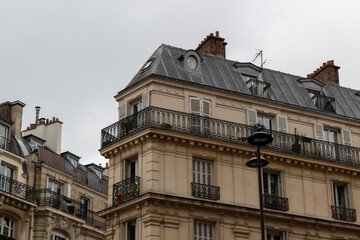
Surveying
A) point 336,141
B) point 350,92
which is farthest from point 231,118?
point 350,92

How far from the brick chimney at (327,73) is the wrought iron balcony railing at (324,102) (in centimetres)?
313

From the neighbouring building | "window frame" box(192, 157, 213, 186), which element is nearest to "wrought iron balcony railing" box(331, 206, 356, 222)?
"window frame" box(192, 157, 213, 186)

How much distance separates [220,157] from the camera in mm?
27328

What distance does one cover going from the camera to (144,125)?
26.8 metres

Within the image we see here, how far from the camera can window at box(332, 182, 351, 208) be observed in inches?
1156

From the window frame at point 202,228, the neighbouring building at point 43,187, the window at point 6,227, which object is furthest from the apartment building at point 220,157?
the window at point 6,227

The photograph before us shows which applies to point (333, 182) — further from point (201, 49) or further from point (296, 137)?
point (201, 49)

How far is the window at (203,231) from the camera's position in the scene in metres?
25.9

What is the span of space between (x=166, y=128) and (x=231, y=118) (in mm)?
3181

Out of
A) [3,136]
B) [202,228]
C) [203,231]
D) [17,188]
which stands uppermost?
[3,136]

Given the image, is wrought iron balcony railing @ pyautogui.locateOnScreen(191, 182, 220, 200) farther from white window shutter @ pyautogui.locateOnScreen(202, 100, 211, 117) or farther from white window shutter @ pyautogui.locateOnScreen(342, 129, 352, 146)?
white window shutter @ pyautogui.locateOnScreen(342, 129, 352, 146)

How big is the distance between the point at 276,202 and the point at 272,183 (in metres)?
0.90

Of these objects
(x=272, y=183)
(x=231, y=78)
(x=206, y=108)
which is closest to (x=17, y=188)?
(x=206, y=108)

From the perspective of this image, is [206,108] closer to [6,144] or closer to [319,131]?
[319,131]
